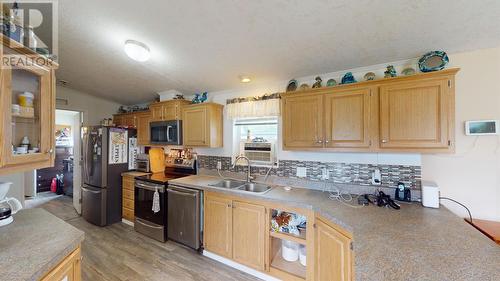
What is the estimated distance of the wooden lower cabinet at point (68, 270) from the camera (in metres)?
0.96

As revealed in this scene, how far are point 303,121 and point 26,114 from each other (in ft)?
7.27

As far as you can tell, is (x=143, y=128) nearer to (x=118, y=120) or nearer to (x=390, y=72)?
(x=118, y=120)

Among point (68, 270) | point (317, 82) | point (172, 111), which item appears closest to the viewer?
point (68, 270)

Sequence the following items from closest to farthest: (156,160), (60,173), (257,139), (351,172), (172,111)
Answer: (351,172) → (257,139) → (172,111) → (156,160) → (60,173)

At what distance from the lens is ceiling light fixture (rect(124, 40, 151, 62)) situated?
199 centimetres

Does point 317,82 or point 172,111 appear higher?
point 317,82

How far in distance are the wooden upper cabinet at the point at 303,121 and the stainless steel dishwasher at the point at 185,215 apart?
1.35 metres

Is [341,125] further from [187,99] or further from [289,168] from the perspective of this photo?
[187,99]

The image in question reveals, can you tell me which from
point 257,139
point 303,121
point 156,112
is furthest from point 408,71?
point 156,112

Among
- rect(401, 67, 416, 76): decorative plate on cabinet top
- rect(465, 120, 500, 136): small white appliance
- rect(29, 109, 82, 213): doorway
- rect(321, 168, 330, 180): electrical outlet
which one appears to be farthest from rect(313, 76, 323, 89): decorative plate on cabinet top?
rect(29, 109, 82, 213): doorway

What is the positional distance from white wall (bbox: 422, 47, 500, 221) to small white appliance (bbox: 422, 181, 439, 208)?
0.26 metres

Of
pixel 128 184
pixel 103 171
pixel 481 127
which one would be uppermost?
pixel 481 127

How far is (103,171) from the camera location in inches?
130

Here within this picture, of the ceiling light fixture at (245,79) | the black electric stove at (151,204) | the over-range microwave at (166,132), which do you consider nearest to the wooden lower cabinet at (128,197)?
the black electric stove at (151,204)
